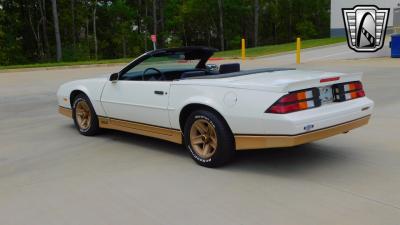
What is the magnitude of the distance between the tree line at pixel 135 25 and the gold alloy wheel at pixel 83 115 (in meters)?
36.5

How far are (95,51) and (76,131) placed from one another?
47.4m

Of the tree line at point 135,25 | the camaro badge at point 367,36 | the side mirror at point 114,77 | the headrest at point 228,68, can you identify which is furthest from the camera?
the tree line at point 135,25

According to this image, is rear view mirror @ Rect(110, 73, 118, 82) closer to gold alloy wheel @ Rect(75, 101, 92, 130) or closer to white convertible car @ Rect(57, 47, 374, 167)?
white convertible car @ Rect(57, 47, 374, 167)

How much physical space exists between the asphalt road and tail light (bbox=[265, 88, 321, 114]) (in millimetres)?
674

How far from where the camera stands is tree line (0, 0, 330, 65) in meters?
48.2

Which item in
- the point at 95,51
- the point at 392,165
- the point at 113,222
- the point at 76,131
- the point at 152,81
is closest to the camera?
the point at 113,222

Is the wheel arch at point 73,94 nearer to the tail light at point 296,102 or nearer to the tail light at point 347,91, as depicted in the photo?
the tail light at point 296,102

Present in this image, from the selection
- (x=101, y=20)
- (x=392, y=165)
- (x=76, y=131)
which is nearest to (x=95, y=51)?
(x=101, y=20)

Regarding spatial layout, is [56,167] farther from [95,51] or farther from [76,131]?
[95,51]

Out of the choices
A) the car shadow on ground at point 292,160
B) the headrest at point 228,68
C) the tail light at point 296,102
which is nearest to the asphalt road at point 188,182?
the car shadow on ground at point 292,160

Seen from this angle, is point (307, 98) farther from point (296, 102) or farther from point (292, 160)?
point (292, 160)

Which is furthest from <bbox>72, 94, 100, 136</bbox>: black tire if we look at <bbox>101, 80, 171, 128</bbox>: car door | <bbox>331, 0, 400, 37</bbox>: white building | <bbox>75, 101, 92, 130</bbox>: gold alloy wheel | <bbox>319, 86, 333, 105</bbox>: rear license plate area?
<bbox>331, 0, 400, 37</bbox>: white building

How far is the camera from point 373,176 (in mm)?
4621

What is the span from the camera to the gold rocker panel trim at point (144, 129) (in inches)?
217
